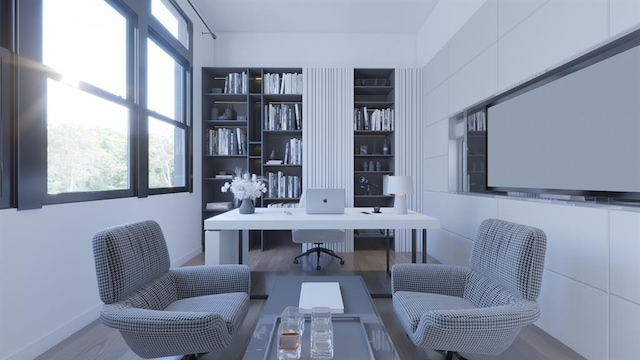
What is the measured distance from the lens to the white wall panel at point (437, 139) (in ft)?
11.2

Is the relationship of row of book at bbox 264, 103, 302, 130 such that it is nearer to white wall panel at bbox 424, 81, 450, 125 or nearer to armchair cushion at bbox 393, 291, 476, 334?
white wall panel at bbox 424, 81, 450, 125

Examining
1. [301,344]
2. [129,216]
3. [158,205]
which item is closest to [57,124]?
[129,216]

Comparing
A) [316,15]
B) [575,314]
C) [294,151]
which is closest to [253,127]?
[294,151]

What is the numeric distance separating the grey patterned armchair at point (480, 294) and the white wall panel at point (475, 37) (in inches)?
70.8

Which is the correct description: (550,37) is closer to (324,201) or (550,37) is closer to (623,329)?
(623,329)

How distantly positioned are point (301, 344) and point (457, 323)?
692 millimetres

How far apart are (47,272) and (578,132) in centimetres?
343

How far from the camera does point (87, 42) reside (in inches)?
88.2

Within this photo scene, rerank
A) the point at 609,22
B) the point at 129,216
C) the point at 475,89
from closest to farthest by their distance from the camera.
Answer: the point at 609,22
the point at 129,216
the point at 475,89

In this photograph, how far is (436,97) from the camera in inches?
145

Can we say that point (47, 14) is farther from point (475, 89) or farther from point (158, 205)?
point (475, 89)

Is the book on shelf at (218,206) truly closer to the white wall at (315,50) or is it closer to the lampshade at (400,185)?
the white wall at (315,50)

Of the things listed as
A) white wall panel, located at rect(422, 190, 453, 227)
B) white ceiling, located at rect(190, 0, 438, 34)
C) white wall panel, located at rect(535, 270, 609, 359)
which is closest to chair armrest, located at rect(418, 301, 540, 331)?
white wall panel, located at rect(535, 270, 609, 359)

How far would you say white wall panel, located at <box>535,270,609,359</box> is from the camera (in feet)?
5.18
